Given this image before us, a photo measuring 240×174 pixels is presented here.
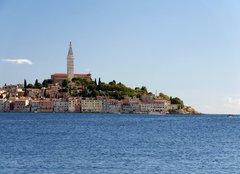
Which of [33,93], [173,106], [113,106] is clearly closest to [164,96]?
[173,106]

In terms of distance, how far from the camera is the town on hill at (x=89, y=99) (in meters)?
177

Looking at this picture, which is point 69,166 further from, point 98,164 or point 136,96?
point 136,96

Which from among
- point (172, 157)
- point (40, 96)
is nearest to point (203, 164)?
point (172, 157)

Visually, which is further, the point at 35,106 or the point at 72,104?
the point at 35,106

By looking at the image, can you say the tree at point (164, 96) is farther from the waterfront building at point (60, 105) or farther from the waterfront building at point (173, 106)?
the waterfront building at point (60, 105)

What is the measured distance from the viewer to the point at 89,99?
176375mm

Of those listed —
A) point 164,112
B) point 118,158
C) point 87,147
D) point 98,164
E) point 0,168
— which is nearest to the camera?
point 0,168

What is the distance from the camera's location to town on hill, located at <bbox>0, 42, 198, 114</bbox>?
177125 mm

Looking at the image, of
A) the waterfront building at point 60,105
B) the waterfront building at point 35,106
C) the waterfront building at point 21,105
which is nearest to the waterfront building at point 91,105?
the waterfront building at point 60,105

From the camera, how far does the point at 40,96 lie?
614 ft

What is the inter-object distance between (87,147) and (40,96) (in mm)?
150324

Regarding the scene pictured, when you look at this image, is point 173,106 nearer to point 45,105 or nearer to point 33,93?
point 45,105

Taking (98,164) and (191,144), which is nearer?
(98,164)

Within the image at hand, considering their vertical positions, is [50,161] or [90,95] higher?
[90,95]
